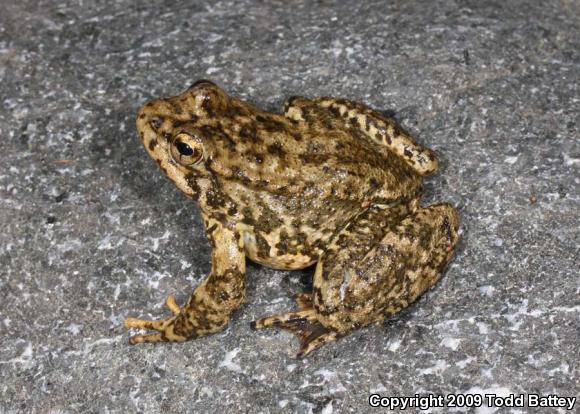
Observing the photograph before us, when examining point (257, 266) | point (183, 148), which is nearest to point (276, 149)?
point (183, 148)

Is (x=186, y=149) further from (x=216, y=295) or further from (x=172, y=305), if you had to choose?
(x=172, y=305)

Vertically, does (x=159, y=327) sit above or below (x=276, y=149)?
below

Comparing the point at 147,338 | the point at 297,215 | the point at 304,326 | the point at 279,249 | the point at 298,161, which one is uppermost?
the point at 298,161

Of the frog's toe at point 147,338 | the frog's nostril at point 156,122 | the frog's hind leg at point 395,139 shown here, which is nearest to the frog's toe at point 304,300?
the frog's toe at point 147,338

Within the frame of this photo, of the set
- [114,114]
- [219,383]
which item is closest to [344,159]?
[219,383]

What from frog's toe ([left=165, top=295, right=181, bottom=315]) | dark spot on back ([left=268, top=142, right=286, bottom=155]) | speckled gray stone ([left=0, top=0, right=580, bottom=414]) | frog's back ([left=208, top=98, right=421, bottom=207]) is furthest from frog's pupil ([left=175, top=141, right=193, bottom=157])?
frog's toe ([left=165, top=295, right=181, bottom=315])

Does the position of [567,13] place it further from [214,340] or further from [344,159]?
[214,340]
